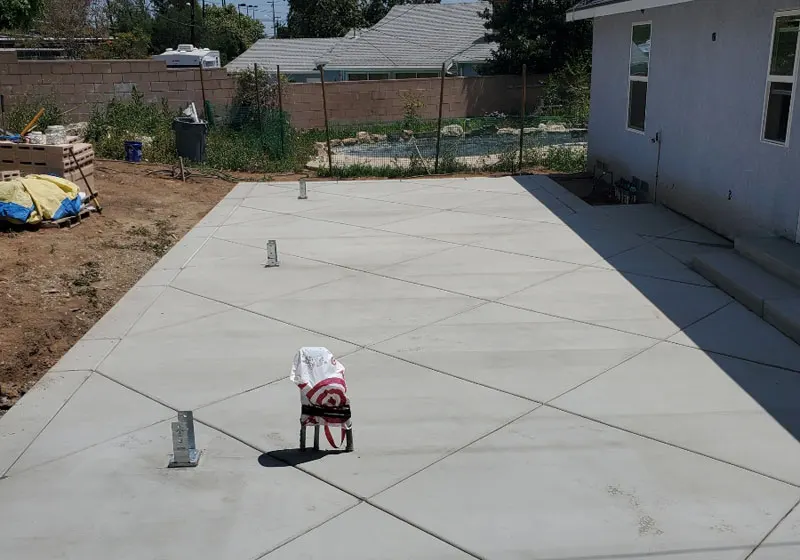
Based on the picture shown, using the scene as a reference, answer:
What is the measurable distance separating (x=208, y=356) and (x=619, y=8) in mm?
9506

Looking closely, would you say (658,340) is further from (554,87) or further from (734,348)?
(554,87)

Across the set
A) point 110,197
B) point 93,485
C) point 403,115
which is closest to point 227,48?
point 403,115

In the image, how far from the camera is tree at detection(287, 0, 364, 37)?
61156mm

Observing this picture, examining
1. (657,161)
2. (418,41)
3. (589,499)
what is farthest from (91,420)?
(418,41)

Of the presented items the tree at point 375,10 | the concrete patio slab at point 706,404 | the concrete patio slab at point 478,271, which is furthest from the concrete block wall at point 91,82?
the tree at point 375,10

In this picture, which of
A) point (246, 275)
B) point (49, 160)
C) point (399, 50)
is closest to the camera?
point (246, 275)

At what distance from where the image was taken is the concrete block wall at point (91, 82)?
19656 mm

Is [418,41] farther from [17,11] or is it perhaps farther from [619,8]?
[619,8]

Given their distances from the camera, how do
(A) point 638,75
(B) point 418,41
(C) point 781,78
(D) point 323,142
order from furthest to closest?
(B) point 418,41, (D) point 323,142, (A) point 638,75, (C) point 781,78

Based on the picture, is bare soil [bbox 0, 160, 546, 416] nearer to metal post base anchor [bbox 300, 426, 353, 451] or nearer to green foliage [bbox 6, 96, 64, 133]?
metal post base anchor [bbox 300, 426, 353, 451]

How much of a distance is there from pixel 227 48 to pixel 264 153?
53.4m

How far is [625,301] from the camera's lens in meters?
7.81

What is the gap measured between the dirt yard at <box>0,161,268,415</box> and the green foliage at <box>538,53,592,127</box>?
15.7 m

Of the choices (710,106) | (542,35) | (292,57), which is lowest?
(710,106)
